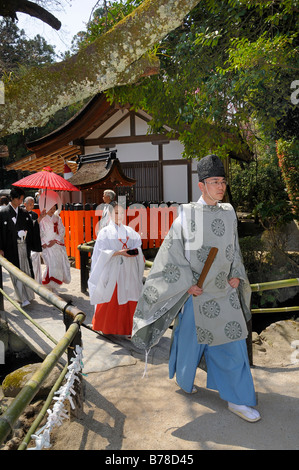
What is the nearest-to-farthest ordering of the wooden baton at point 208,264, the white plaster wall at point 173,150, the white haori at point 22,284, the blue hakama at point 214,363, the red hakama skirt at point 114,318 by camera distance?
the blue hakama at point 214,363
the wooden baton at point 208,264
the red hakama skirt at point 114,318
the white haori at point 22,284
the white plaster wall at point 173,150

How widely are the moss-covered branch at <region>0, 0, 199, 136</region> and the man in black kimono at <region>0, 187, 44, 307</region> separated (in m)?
3.65

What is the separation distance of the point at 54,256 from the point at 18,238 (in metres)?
0.72

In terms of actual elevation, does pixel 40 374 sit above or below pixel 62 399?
above

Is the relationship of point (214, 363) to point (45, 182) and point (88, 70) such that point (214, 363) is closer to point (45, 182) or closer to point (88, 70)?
point (88, 70)

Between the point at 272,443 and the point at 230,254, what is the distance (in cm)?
138

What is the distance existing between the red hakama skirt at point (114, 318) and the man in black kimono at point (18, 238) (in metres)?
1.73

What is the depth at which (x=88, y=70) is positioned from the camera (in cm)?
268

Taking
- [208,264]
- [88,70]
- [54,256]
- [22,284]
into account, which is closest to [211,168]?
[208,264]

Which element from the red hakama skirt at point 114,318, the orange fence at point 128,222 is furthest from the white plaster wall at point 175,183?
the red hakama skirt at point 114,318

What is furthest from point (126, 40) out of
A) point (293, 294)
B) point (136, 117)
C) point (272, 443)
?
point (136, 117)

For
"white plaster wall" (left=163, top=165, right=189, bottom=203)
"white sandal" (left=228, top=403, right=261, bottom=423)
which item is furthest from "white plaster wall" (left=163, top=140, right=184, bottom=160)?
"white sandal" (left=228, top=403, right=261, bottom=423)

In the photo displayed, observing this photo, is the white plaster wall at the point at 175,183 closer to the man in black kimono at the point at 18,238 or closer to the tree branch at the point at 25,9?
the man in black kimono at the point at 18,238

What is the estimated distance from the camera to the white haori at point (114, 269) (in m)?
4.75

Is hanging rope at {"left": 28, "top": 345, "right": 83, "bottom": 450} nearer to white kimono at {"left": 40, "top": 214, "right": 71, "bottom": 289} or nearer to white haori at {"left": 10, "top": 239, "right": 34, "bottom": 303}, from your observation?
white haori at {"left": 10, "top": 239, "right": 34, "bottom": 303}
